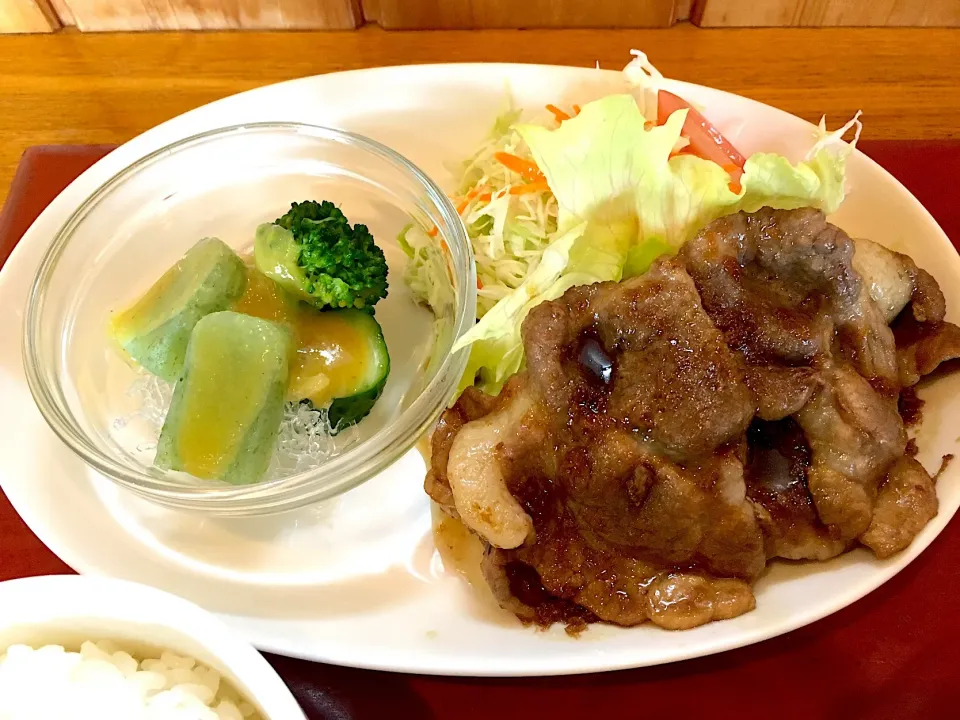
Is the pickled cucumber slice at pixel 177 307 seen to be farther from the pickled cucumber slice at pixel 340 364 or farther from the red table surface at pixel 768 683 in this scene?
the red table surface at pixel 768 683

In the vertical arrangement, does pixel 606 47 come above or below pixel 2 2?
below

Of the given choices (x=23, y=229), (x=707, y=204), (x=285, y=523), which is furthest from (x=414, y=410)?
(x=23, y=229)

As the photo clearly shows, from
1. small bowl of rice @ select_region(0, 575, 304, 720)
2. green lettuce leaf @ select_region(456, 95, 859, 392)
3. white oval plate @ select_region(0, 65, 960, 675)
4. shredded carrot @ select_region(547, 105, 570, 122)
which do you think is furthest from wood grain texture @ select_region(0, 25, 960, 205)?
small bowl of rice @ select_region(0, 575, 304, 720)

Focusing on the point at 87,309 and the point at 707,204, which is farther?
the point at 87,309

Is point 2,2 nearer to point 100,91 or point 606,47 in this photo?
point 100,91

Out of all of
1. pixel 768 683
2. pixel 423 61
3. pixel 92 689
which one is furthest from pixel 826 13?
pixel 92 689

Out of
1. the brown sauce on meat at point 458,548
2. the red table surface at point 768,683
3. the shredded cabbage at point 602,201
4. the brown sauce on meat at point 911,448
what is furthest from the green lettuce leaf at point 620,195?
the red table surface at point 768,683

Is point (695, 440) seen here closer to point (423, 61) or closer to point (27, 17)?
point (423, 61)
